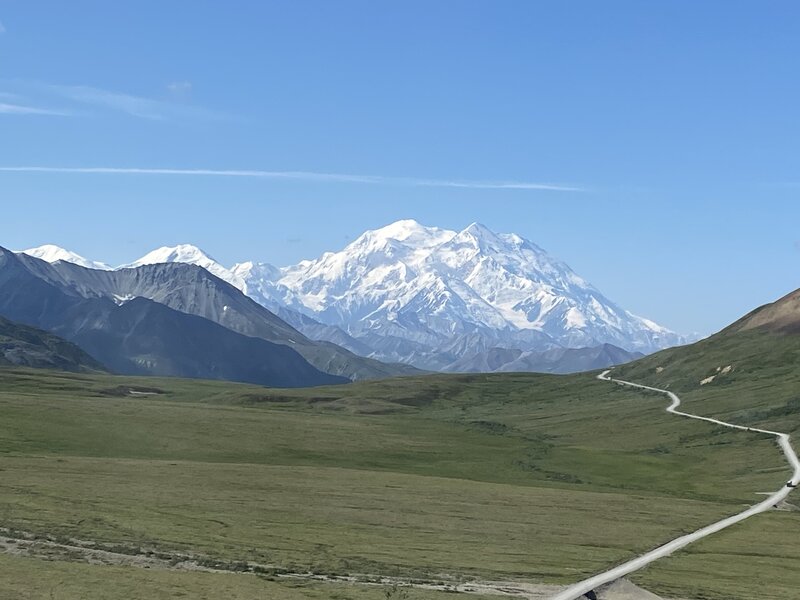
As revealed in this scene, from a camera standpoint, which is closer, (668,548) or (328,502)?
(668,548)

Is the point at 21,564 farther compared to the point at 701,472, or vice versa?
the point at 701,472

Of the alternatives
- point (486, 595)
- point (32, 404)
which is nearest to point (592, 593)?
point (486, 595)

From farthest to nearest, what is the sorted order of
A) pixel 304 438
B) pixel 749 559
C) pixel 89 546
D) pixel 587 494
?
pixel 304 438, pixel 587 494, pixel 749 559, pixel 89 546

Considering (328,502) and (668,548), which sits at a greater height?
(328,502)

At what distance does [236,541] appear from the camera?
82688 mm

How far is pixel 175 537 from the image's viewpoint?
269ft

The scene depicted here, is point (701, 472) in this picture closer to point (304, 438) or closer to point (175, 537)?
point (304, 438)

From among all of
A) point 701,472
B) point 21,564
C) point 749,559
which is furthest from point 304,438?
point 21,564

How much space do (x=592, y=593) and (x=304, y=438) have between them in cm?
11835

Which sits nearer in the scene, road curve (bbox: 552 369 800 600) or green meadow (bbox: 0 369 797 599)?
road curve (bbox: 552 369 800 600)

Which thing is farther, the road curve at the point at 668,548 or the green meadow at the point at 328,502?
the green meadow at the point at 328,502

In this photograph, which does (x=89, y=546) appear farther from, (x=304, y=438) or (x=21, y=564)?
(x=304, y=438)

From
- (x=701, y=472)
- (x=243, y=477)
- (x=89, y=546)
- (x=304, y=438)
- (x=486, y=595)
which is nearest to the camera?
(x=486, y=595)

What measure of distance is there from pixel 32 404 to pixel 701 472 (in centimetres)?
13094
